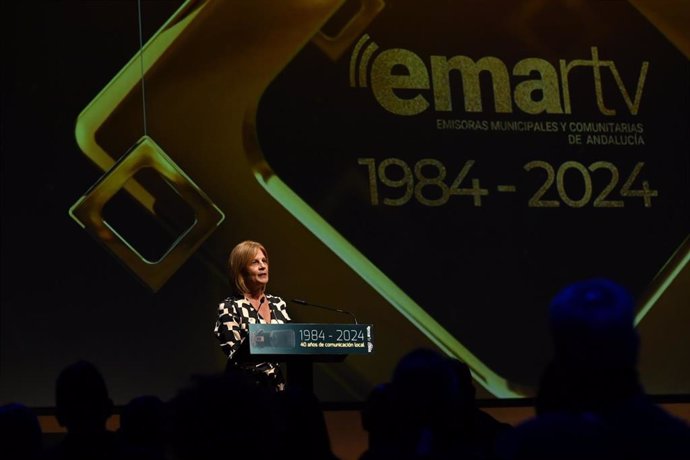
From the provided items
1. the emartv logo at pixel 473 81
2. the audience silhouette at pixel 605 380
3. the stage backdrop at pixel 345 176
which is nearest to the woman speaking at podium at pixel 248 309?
the stage backdrop at pixel 345 176

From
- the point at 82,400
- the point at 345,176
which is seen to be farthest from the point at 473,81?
the point at 82,400

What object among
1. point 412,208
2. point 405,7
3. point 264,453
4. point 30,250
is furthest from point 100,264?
point 264,453

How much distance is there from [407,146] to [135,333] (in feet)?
6.03

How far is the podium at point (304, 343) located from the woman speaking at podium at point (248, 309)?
297mm

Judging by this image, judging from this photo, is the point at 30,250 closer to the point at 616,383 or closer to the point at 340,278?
the point at 340,278

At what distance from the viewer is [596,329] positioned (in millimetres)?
1618

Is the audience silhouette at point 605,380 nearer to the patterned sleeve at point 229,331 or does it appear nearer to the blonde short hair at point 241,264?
the patterned sleeve at point 229,331

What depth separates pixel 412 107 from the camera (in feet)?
22.1

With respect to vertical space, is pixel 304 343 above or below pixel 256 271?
below

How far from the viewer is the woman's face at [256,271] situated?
15.9 ft

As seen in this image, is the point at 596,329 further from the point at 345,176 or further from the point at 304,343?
the point at 345,176

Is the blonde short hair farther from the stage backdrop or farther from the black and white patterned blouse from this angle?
the stage backdrop

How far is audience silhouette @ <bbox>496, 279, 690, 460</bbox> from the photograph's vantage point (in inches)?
58.4

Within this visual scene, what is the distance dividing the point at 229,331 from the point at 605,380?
3.20 metres
